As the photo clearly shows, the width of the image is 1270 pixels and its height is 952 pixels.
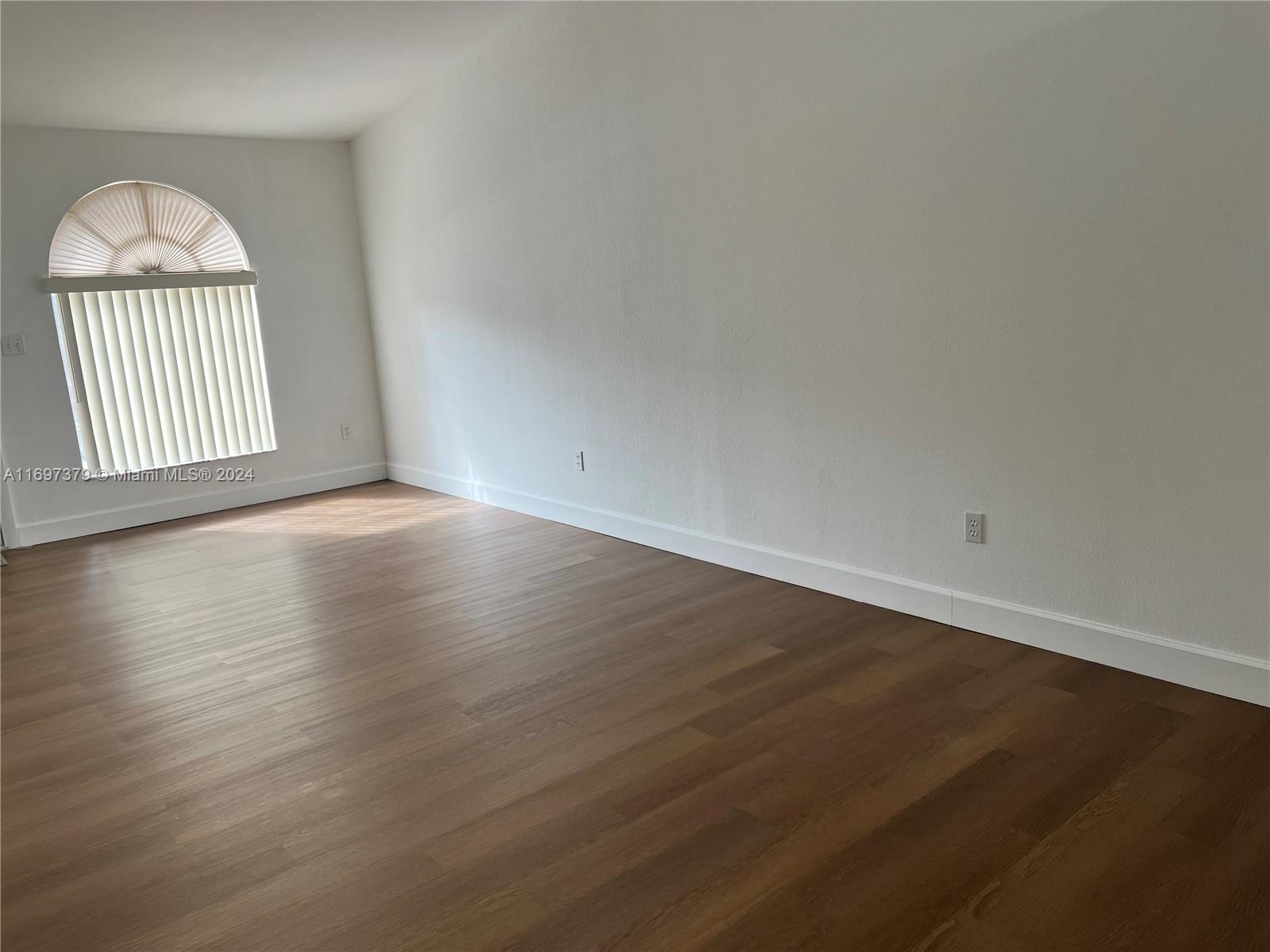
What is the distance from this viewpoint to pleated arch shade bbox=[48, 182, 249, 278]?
5344mm

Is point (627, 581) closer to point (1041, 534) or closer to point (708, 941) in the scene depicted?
point (1041, 534)

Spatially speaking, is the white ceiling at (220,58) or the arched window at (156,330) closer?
the white ceiling at (220,58)

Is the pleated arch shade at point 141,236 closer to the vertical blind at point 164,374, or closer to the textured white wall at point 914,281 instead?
the vertical blind at point 164,374

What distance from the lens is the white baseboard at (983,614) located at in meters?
2.30

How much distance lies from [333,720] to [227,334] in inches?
167

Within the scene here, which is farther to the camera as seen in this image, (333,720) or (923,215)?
(923,215)

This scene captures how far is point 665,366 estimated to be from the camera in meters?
3.91

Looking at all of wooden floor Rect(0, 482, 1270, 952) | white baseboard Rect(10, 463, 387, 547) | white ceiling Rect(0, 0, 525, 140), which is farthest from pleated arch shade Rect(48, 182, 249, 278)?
wooden floor Rect(0, 482, 1270, 952)

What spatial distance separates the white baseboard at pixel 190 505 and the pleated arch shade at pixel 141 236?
1.52m

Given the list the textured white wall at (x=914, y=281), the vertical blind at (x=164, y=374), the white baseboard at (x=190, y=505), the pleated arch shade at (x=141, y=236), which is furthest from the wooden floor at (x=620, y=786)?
the pleated arch shade at (x=141, y=236)

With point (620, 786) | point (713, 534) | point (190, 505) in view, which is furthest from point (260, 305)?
point (620, 786)

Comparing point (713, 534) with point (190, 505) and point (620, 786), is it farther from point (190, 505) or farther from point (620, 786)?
point (190, 505)

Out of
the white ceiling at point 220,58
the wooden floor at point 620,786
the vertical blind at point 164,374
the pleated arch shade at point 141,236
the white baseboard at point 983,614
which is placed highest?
the white ceiling at point 220,58

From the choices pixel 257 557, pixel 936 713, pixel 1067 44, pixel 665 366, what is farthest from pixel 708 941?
pixel 257 557
